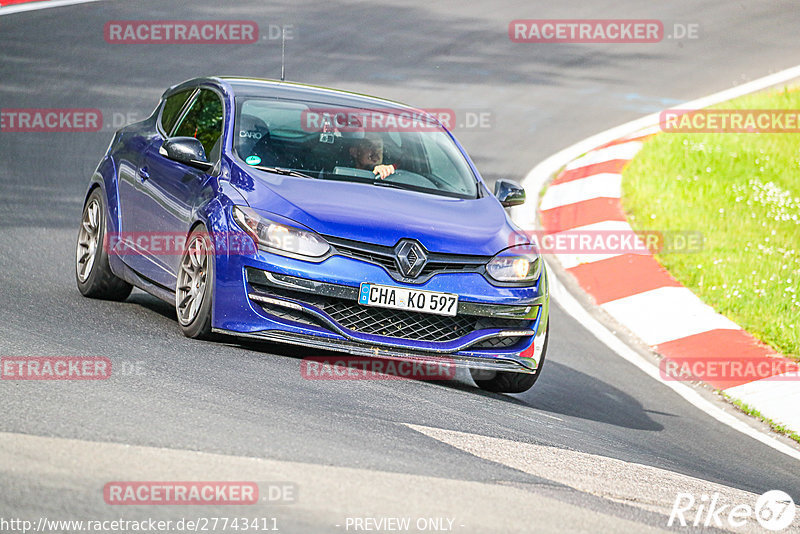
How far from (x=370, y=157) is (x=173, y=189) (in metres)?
1.21

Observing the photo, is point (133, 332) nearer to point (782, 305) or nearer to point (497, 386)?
point (497, 386)

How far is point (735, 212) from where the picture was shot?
13016 millimetres

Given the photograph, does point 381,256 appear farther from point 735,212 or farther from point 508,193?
point 735,212

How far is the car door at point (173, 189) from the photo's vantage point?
7.66m

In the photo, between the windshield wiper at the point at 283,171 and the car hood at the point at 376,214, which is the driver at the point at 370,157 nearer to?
the car hood at the point at 376,214

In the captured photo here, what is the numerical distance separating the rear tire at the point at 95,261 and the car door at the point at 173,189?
0.45 meters

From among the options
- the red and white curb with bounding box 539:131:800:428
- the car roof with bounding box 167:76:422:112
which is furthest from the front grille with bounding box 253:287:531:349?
the red and white curb with bounding box 539:131:800:428

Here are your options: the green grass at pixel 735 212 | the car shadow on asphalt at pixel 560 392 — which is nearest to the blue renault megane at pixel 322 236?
the car shadow on asphalt at pixel 560 392

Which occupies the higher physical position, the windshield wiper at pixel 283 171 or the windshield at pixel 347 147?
the windshield at pixel 347 147

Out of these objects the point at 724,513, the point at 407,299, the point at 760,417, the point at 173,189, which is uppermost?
the point at 173,189

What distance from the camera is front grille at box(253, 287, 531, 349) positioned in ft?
22.9

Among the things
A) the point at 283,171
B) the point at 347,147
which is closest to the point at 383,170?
the point at 347,147

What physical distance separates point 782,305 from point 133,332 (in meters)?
5.50

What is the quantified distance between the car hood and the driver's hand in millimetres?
235
